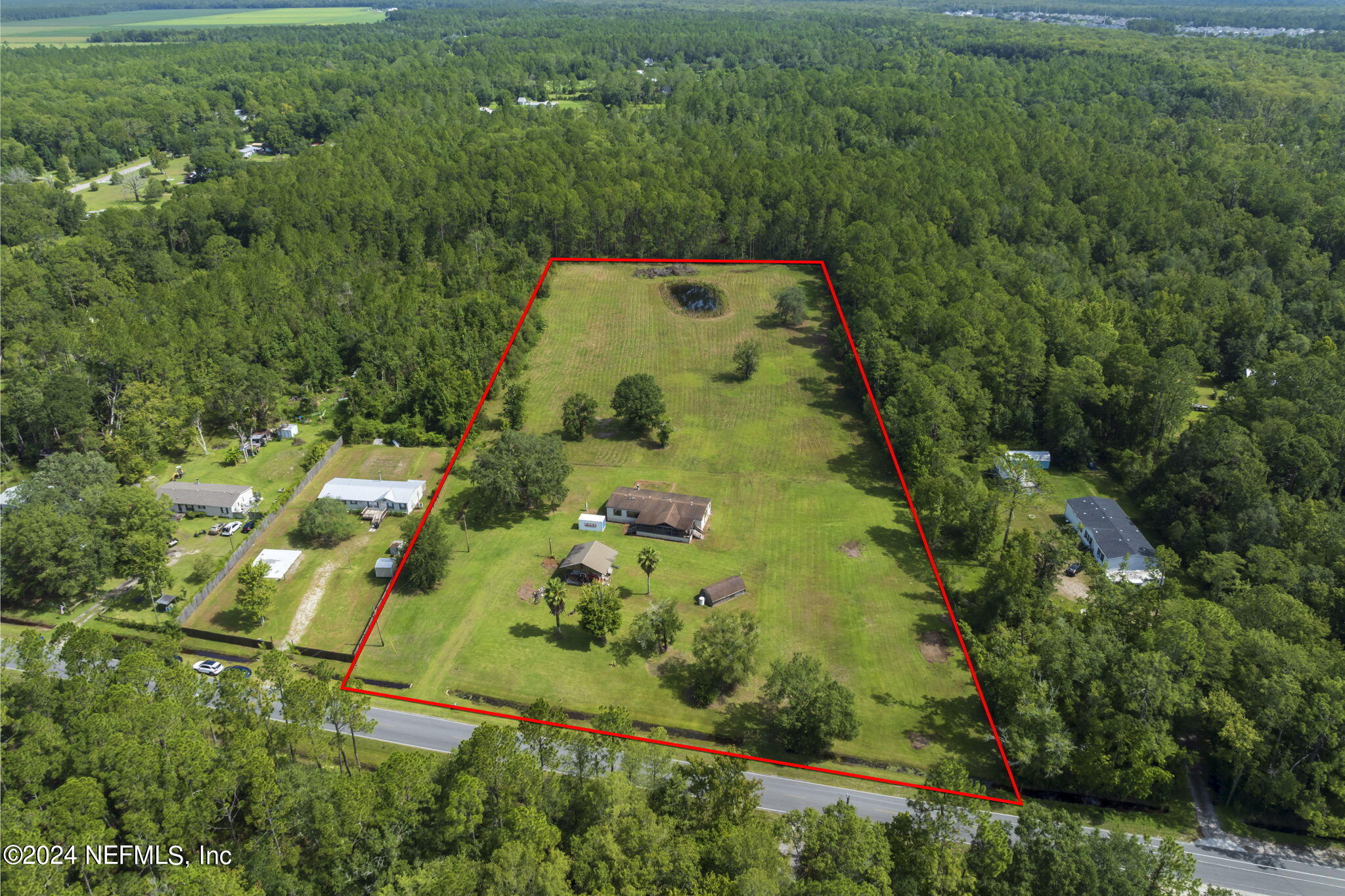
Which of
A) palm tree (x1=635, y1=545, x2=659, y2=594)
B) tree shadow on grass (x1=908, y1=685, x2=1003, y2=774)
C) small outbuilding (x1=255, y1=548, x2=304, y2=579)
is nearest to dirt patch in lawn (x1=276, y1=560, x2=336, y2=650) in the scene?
small outbuilding (x1=255, y1=548, x2=304, y2=579)

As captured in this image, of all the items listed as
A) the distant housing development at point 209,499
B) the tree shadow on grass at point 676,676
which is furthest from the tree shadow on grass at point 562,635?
the distant housing development at point 209,499

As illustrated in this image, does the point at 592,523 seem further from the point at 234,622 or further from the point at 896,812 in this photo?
the point at 896,812

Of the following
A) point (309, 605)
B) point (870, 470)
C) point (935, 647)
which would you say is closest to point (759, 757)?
point (935, 647)

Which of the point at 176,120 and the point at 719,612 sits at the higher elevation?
the point at 176,120

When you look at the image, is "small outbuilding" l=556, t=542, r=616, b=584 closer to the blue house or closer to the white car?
the white car

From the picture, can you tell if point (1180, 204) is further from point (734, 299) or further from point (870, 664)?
point (870, 664)

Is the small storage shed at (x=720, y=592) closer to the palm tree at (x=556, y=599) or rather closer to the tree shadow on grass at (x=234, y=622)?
the palm tree at (x=556, y=599)

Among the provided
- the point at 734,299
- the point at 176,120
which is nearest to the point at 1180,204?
the point at 734,299
